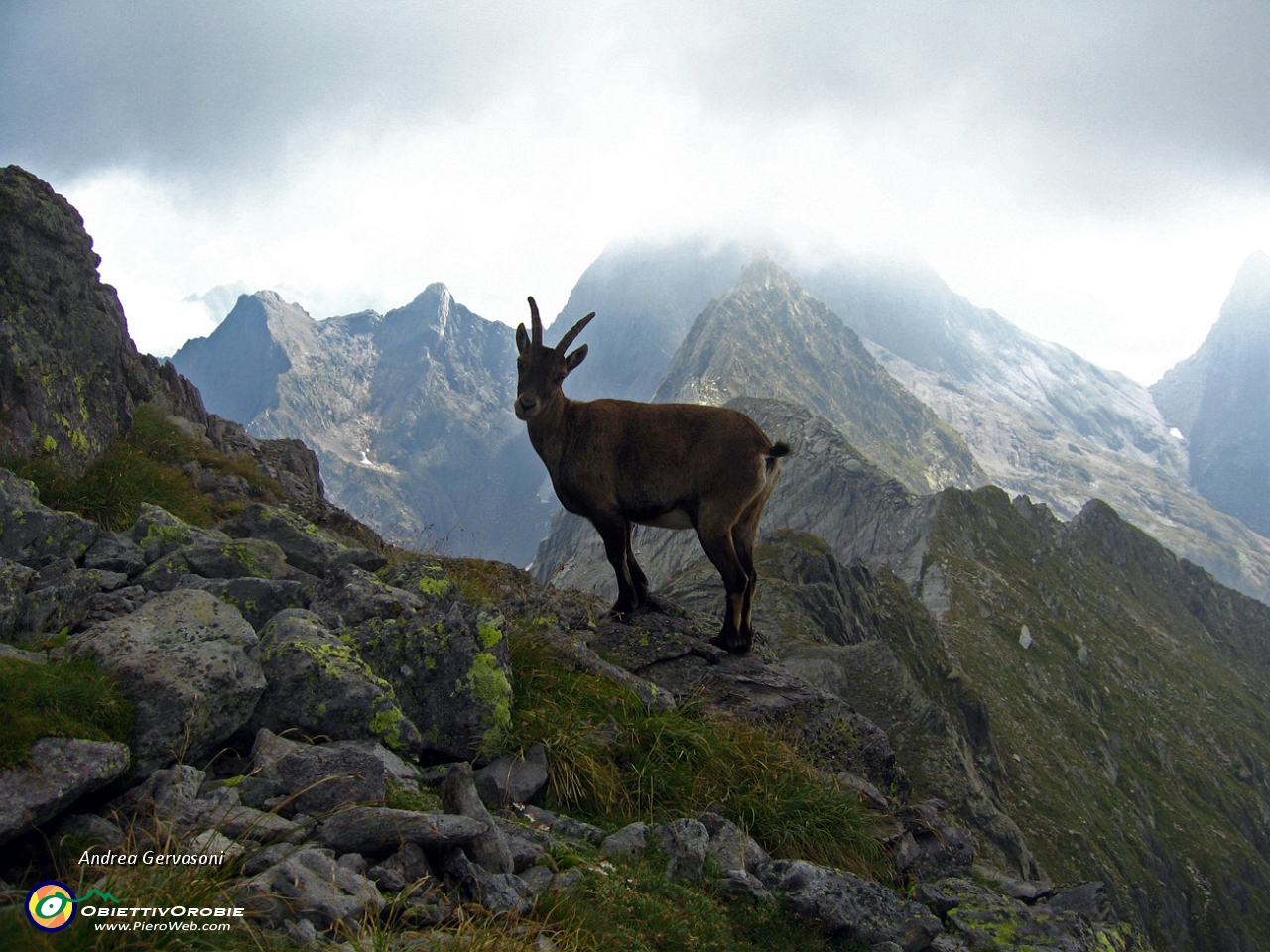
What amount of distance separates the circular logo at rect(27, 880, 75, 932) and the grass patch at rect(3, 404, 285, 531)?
8508 millimetres

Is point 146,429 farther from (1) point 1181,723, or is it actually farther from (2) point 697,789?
(1) point 1181,723

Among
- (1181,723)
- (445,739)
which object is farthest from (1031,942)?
(1181,723)

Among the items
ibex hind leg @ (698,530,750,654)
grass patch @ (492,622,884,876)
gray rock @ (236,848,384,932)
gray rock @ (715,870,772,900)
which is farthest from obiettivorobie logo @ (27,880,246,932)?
ibex hind leg @ (698,530,750,654)

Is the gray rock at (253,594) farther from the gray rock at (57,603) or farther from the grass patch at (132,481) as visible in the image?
the grass patch at (132,481)

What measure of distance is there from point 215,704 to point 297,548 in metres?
5.64

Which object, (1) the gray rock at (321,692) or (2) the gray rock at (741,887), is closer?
(1) the gray rock at (321,692)

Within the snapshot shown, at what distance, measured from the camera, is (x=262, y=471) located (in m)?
21.3

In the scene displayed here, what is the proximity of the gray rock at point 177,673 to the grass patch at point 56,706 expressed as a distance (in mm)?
141

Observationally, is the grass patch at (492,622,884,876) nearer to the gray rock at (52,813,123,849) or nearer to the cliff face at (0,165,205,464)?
the gray rock at (52,813,123,849)

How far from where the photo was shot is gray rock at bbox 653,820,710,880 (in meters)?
6.59

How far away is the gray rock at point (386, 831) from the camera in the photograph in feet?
16.8

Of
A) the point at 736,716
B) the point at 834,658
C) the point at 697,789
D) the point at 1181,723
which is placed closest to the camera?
the point at 697,789

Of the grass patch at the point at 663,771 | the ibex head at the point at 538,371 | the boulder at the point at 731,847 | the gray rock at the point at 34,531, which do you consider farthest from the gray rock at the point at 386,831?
the ibex head at the point at 538,371

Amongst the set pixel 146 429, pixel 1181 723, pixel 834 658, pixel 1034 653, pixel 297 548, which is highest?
pixel 146 429
